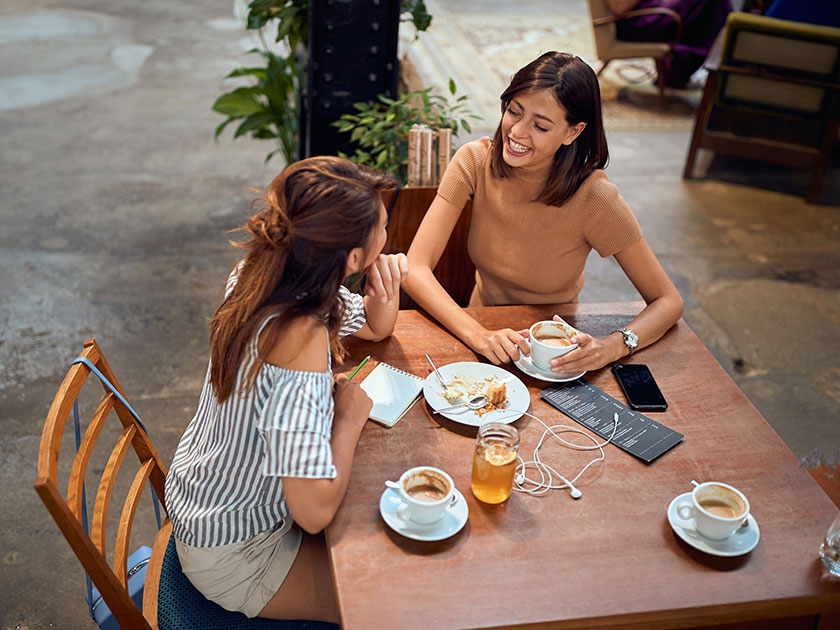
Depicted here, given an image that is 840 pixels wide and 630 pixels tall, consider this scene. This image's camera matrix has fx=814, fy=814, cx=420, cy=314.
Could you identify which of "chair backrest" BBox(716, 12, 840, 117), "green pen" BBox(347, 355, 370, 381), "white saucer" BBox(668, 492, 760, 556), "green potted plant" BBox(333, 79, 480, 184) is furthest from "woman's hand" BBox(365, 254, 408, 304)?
"chair backrest" BBox(716, 12, 840, 117)

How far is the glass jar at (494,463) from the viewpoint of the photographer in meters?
1.33

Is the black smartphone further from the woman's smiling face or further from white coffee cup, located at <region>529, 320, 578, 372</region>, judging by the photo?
the woman's smiling face

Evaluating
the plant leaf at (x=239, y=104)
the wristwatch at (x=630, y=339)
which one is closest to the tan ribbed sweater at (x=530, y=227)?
the wristwatch at (x=630, y=339)

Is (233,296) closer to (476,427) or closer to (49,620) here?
(476,427)

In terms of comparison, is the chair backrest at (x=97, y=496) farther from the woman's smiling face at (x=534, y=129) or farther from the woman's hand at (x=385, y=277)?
the woman's smiling face at (x=534, y=129)

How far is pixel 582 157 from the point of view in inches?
76.5

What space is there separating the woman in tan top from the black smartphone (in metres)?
0.04

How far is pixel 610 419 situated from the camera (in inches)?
62.1

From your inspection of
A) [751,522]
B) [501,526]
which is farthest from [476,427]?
[751,522]

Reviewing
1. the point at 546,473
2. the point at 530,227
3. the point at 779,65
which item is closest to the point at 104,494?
the point at 546,473

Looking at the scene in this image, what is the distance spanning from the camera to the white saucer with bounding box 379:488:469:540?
1284mm

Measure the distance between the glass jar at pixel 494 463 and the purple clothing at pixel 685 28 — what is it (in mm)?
4900

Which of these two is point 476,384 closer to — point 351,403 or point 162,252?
point 351,403

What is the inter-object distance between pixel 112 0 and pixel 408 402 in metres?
6.73
